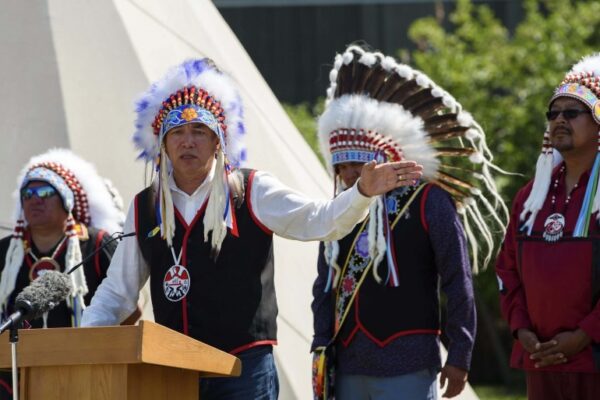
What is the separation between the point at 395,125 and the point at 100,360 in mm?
1976

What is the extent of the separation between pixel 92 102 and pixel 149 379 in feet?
9.71

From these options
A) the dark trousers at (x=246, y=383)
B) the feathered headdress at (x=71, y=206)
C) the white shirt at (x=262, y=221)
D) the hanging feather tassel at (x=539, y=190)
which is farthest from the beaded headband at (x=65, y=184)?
the hanging feather tassel at (x=539, y=190)

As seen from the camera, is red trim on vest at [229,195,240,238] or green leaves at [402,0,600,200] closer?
red trim on vest at [229,195,240,238]

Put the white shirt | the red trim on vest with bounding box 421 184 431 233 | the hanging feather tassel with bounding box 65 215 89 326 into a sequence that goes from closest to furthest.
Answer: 1. the white shirt
2. the red trim on vest with bounding box 421 184 431 233
3. the hanging feather tassel with bounding box 65 215 89 326

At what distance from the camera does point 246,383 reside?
4598mm

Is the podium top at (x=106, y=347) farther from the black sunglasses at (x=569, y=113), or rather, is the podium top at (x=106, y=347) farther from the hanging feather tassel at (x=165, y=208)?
the black sunglasses at (x=569, y=113)

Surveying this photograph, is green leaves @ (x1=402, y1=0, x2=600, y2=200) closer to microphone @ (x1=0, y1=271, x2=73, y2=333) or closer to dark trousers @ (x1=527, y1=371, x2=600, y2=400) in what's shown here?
dark trousers @ (x1=527, y1=371, x2=600, y2=400)

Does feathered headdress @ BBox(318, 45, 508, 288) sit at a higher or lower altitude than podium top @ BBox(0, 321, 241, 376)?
higher

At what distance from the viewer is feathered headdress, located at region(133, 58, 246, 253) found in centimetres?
479

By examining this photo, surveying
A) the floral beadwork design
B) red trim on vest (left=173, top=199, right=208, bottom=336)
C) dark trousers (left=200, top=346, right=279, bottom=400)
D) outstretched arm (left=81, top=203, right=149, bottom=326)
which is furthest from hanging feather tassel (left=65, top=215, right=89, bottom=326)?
dark trousers (left=200, top=346, right=279, bottom=400)

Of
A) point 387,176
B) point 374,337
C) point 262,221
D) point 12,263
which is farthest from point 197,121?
point 12,263

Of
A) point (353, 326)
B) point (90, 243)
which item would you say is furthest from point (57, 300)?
point (90, 243)

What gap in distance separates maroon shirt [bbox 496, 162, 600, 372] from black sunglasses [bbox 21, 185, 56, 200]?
6.85 ft

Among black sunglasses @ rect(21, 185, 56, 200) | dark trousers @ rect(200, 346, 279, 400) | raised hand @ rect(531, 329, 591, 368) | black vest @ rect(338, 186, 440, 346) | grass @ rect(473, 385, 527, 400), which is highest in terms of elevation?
black sunglasses @ rect(21, 185, 56, 200)
